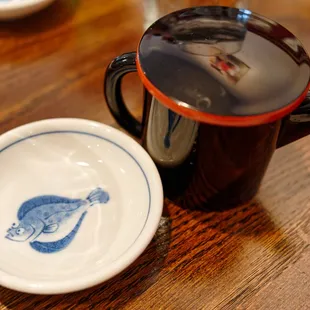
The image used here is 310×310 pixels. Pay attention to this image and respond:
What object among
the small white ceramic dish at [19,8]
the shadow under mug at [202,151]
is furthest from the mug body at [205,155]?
the small white ceramic dish at [19,8]

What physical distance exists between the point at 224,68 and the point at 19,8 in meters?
0.50

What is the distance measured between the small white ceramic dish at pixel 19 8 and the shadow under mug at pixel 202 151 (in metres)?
0.35

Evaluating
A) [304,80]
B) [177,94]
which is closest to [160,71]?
[177,94]

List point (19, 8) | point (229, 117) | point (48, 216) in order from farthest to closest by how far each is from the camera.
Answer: point (19, 8)
point (48, 216)
point (229, 117)

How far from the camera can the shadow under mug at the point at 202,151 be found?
1.50 feet

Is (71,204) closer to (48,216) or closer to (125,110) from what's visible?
(48,216)

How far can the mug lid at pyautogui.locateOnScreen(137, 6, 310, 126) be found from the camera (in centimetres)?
43

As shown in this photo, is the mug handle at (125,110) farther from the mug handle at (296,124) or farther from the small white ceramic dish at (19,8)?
the small white ceramic dish at (19,8)

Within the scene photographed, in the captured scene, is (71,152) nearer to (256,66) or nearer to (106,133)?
(106,133)

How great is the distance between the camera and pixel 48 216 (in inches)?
20.9

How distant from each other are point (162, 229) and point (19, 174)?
7.8 inches

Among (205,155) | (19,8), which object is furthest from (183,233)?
(19,8)

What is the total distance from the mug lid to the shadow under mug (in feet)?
0.07

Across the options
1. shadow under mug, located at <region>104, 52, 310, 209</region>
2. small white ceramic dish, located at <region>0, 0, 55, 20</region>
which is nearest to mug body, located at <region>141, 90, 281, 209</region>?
shadow under mug, located at <region>104, 52, 310, 209</region>
